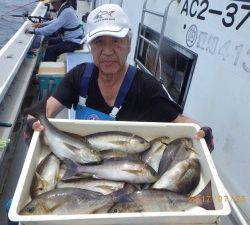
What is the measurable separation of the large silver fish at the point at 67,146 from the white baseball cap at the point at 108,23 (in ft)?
2.09

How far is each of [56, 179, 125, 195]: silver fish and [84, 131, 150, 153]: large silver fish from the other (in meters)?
0.29

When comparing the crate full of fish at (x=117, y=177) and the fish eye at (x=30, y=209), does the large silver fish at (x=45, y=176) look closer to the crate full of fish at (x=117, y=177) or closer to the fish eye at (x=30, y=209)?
the crate full of fish at (x=117, y=177)

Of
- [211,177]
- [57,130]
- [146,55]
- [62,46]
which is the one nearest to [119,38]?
[57,130]

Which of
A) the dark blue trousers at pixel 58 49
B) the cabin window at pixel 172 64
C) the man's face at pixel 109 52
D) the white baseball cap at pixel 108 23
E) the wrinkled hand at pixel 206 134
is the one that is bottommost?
the dark blue trousers at pixel 58 49

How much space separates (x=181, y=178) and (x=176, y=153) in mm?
194

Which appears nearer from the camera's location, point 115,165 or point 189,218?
point 189,218

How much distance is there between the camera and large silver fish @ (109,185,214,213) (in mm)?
1368

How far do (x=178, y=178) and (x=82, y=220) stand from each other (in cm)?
59

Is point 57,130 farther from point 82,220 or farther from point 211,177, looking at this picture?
point 211,177

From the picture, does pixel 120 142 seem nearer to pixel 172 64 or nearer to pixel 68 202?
pixel 68 202

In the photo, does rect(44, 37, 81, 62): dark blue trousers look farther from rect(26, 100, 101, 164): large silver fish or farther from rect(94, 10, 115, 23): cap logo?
rect(26, 100, 101, 164): large silver fish

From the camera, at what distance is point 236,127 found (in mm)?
2107

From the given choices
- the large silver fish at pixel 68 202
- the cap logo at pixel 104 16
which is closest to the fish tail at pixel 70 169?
the large silver fish at pixel 68 202

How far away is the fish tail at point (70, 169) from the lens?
1.64 meters
